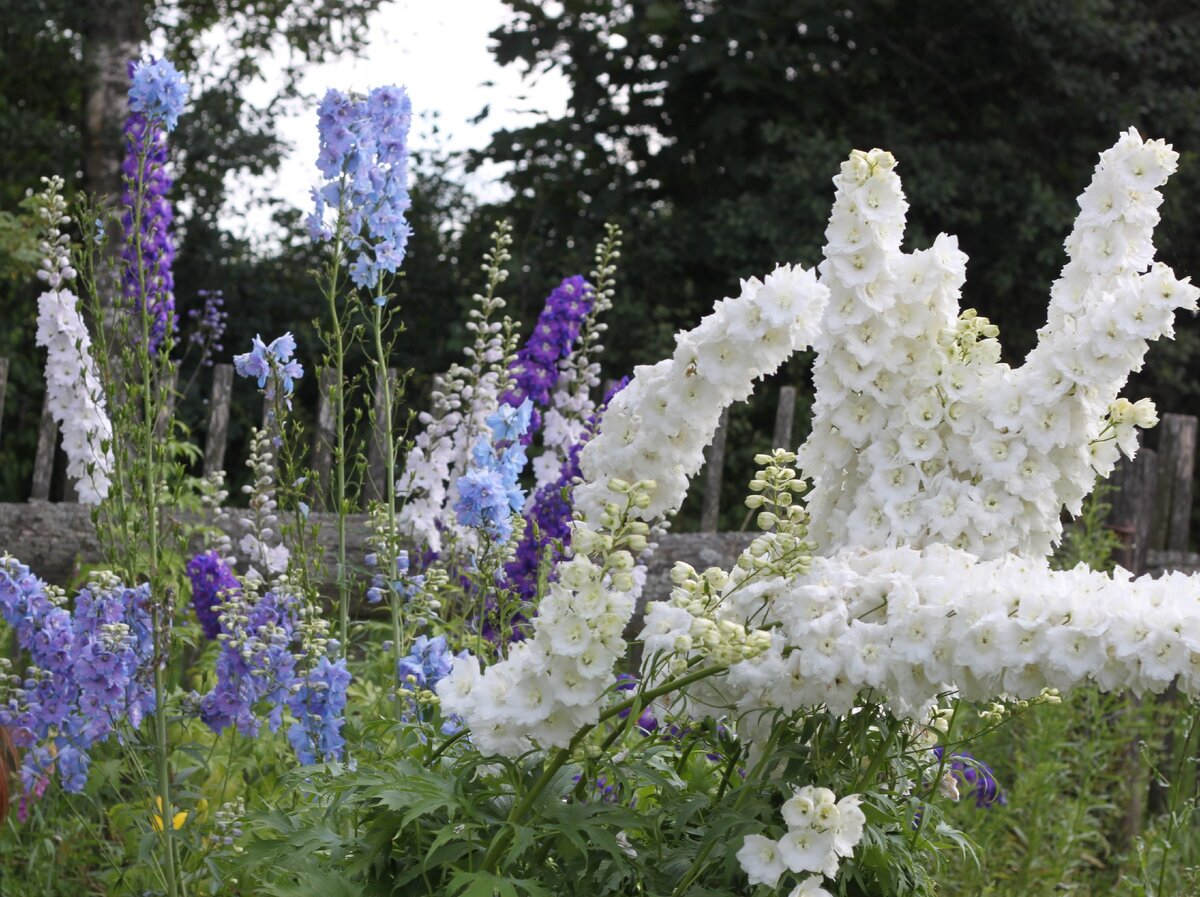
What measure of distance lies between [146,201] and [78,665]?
3.37 ft

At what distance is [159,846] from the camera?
2.99 meters

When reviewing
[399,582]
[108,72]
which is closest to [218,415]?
[399,582]

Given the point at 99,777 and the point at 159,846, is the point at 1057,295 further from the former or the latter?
the point at 99,777

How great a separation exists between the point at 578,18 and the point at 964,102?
A: 2.56 metres

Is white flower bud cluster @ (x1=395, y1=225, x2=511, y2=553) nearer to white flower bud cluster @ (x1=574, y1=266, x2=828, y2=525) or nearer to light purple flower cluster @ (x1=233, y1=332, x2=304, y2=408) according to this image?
light purple flower cluster @ (x1=233, y1=332, x2=304, y2=408)

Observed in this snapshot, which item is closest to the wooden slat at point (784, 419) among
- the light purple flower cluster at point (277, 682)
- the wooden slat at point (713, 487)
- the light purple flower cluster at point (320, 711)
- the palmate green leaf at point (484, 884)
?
the wooden slat at point (713, 487)

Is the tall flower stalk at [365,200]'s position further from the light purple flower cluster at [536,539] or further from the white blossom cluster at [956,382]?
the white blossom cluster at [956,382]

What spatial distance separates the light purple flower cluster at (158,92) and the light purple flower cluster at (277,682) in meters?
1.06

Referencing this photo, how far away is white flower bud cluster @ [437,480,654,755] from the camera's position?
5.66 feet

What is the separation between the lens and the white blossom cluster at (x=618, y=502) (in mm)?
1736

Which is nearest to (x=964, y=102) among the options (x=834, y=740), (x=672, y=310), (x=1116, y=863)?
(x=672, y=310)

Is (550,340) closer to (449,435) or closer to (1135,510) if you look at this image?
(449,435)

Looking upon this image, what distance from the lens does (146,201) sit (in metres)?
3.18

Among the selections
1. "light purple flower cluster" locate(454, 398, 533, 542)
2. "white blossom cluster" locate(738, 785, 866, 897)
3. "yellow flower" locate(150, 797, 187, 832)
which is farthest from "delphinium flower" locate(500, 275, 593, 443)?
"white blossom cluster" locate(738, 785, 866, 897)
